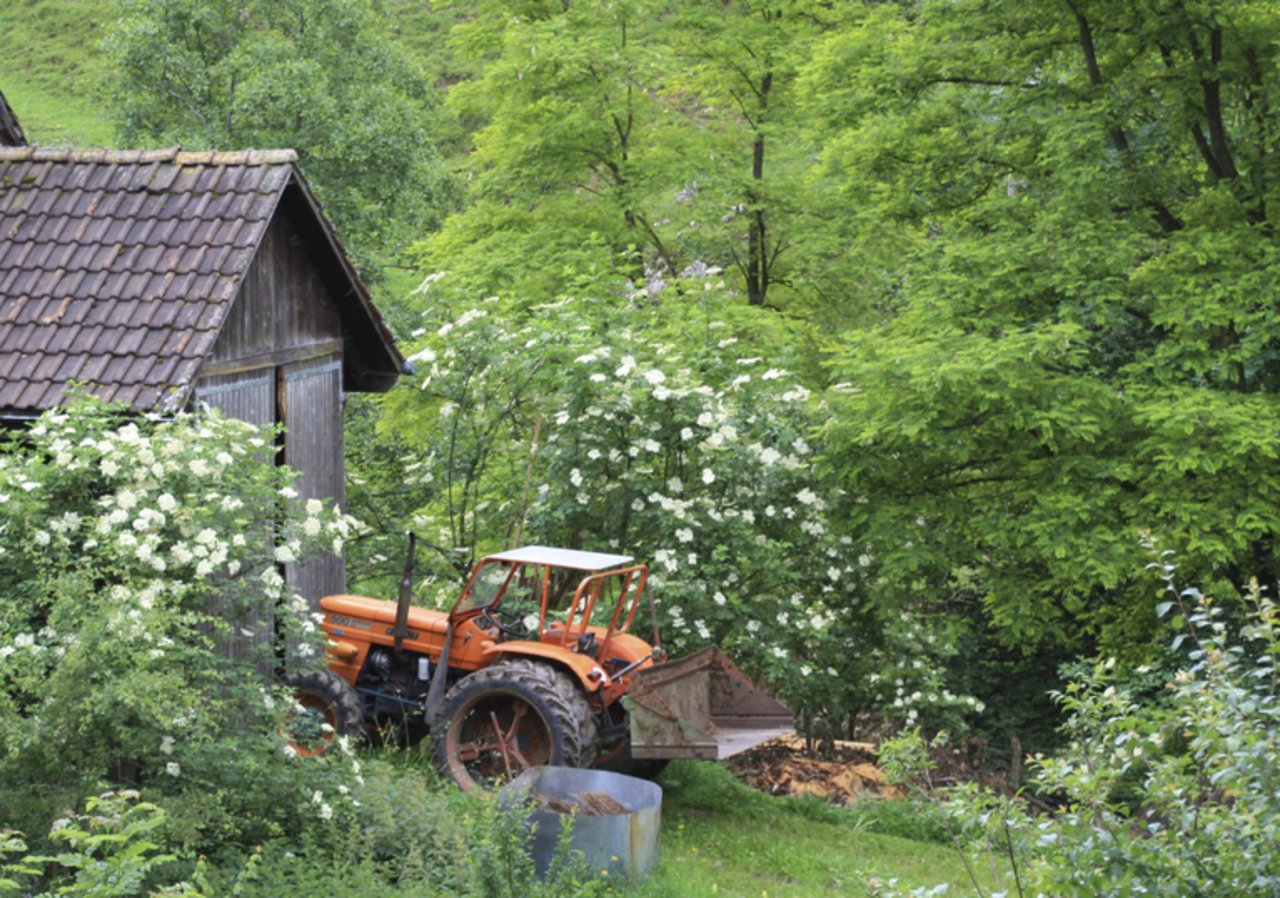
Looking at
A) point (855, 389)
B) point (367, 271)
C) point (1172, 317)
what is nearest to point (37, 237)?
point (855, 389)

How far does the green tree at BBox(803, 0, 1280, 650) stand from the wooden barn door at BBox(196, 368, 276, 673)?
4846 millimetres

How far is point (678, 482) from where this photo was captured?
43.2ft

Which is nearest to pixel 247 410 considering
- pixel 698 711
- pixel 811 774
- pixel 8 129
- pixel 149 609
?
pixel 149 609

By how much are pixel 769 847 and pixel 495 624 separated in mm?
2683

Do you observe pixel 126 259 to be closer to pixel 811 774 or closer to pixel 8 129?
pixel 8 129

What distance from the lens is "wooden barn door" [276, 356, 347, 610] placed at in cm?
1155

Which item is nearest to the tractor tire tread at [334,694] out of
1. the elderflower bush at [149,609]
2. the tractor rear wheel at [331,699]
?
the tractor rear wheel at [331,699]

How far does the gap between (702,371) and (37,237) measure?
651cm

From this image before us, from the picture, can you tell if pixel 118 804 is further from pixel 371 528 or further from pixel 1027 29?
pixel 1027 29

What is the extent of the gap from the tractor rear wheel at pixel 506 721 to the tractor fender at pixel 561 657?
0.23 feet

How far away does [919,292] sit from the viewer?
13.5 m

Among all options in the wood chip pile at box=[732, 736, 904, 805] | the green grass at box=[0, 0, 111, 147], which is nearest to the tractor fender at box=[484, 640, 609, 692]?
the wood chip pile at box=[732, 736, 904, 805]

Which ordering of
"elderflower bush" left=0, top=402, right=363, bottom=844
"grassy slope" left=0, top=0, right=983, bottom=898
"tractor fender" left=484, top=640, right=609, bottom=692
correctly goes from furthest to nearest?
"tractor fender" left=484, top=640, right=609, bottom=692 < "grassy slope" left=0, top=0, right=983, bottom=898 < "elderflower bush" left=0, top=402, right=363, bottom=844

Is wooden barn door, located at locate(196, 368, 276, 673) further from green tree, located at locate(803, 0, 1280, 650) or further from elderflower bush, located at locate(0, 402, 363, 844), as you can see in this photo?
green tree, located at locate(803, 0, 1280, 650)
